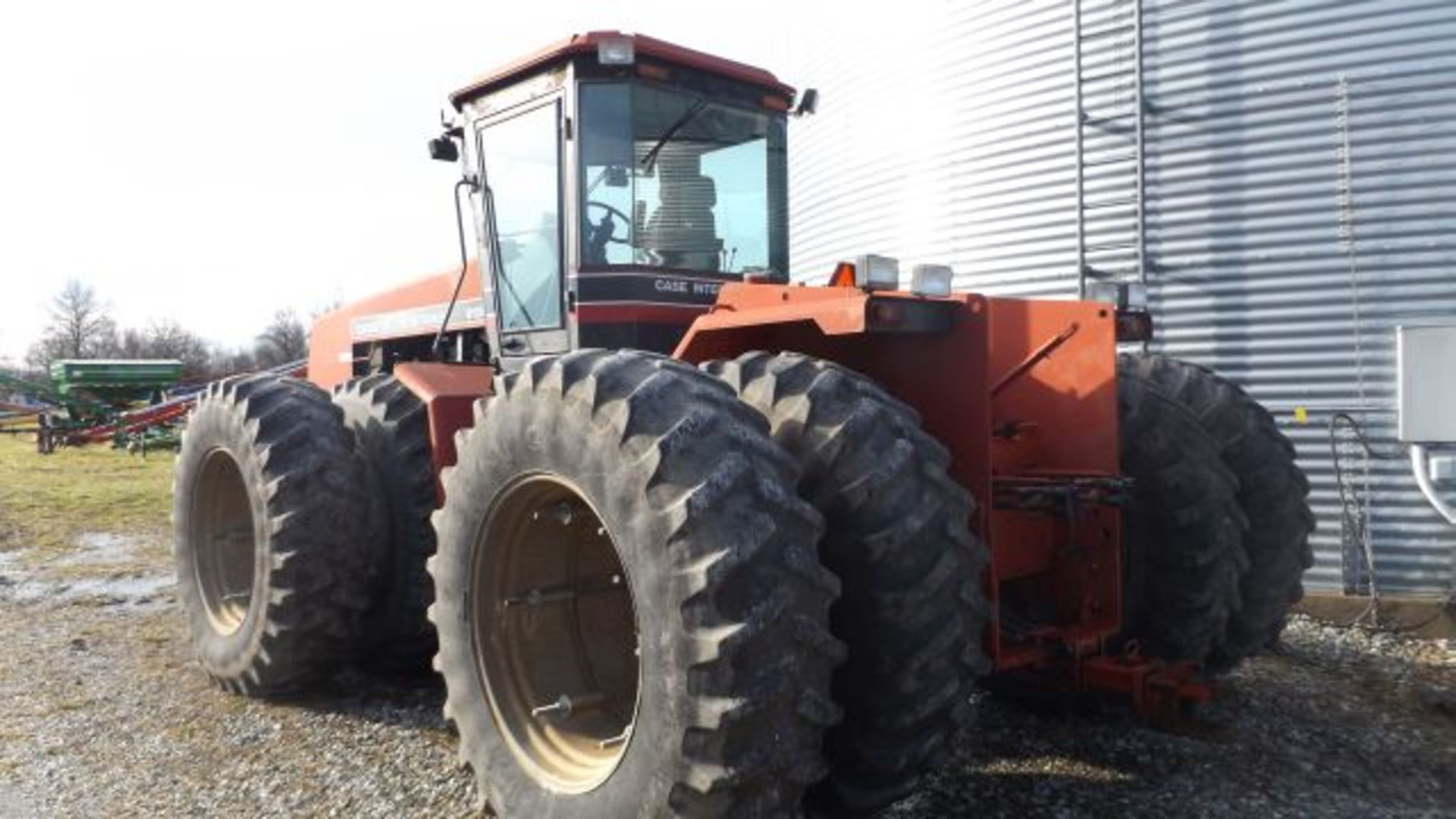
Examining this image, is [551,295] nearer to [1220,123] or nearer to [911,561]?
[911,561]

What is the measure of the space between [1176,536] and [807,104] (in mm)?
2809

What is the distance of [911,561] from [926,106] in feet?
23.8

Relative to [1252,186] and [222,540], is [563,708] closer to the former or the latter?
[222,540]

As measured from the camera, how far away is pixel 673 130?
17.3ft

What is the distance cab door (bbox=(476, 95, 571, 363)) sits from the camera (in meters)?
5.27

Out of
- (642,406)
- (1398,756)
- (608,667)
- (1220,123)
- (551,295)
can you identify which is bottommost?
(1398,756)

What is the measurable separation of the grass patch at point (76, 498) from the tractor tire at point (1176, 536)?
10.9 m

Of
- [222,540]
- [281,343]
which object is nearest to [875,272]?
[222,540]

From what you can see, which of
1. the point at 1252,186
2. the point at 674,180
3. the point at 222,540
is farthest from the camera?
the point at 1252,186

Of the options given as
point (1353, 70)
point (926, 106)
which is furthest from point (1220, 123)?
point (926, 106)

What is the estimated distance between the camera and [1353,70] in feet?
26.3

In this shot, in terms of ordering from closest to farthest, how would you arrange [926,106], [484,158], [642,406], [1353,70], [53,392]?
[642,406] → [484,158] → [1353,70] → [926,106] → [53,392]

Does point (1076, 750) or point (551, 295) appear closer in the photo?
point (1076, 750)

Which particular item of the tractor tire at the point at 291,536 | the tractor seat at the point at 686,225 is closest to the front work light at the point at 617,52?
the tractor seat at the point at 686,225
